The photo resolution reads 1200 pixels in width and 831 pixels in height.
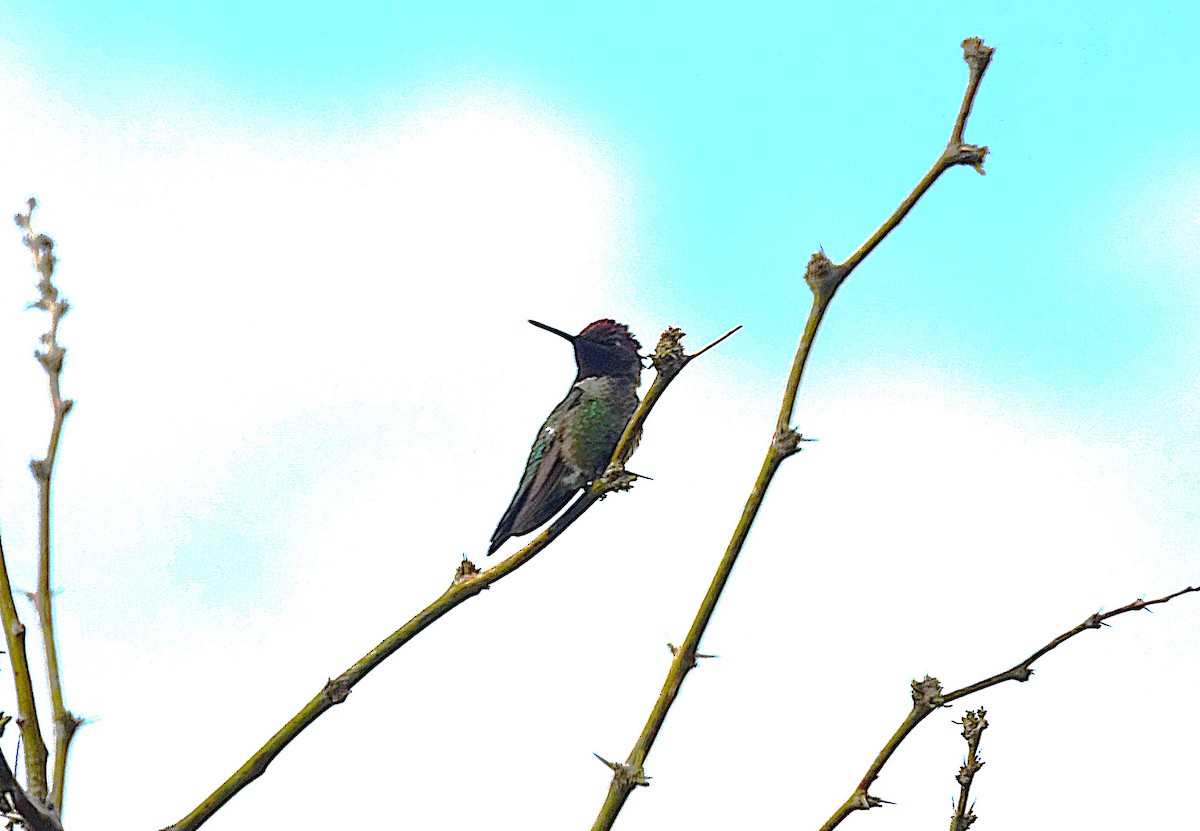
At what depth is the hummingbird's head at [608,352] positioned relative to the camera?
6016 millimetres

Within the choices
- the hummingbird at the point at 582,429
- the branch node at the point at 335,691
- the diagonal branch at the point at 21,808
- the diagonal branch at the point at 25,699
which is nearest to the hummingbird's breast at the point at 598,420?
the hummingbird at the point at 582,429

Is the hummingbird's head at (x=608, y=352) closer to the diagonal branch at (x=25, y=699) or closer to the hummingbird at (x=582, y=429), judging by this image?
the hummingbird at (x=582, y=429)

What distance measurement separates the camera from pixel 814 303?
2555 mm

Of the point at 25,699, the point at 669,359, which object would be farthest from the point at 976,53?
the point at 25,699

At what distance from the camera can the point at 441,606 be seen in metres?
2.81

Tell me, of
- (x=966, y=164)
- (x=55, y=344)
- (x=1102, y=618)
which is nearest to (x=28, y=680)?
(x=55, y=344)

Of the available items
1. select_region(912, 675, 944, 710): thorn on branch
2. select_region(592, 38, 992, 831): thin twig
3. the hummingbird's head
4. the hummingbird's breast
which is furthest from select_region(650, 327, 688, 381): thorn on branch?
the hummingbird's head

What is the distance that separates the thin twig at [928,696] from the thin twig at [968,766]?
7 cm

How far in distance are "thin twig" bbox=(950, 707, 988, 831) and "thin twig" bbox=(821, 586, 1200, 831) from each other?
0.07 meters

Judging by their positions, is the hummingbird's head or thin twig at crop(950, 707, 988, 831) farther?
the hummingbird's head

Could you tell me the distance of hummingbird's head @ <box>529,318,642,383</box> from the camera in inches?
237

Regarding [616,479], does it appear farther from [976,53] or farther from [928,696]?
[976,53]

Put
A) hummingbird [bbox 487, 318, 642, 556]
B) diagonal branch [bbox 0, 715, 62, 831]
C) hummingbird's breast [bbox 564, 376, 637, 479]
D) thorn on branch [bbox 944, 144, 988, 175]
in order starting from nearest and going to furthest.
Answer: diagonal branch [bbox 0, 715, 62, 831] → thorn on branch [bbox 944, 144, 988, 175] → hummingbird [bbox 487, 318, 642, 556] → hummingbird's breast [bbox 564, 376, 637, 479]

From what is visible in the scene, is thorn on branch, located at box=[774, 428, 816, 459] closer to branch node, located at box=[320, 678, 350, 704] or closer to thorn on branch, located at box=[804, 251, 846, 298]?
thorn on branch, located at box=[804, 251, 846, 298]
